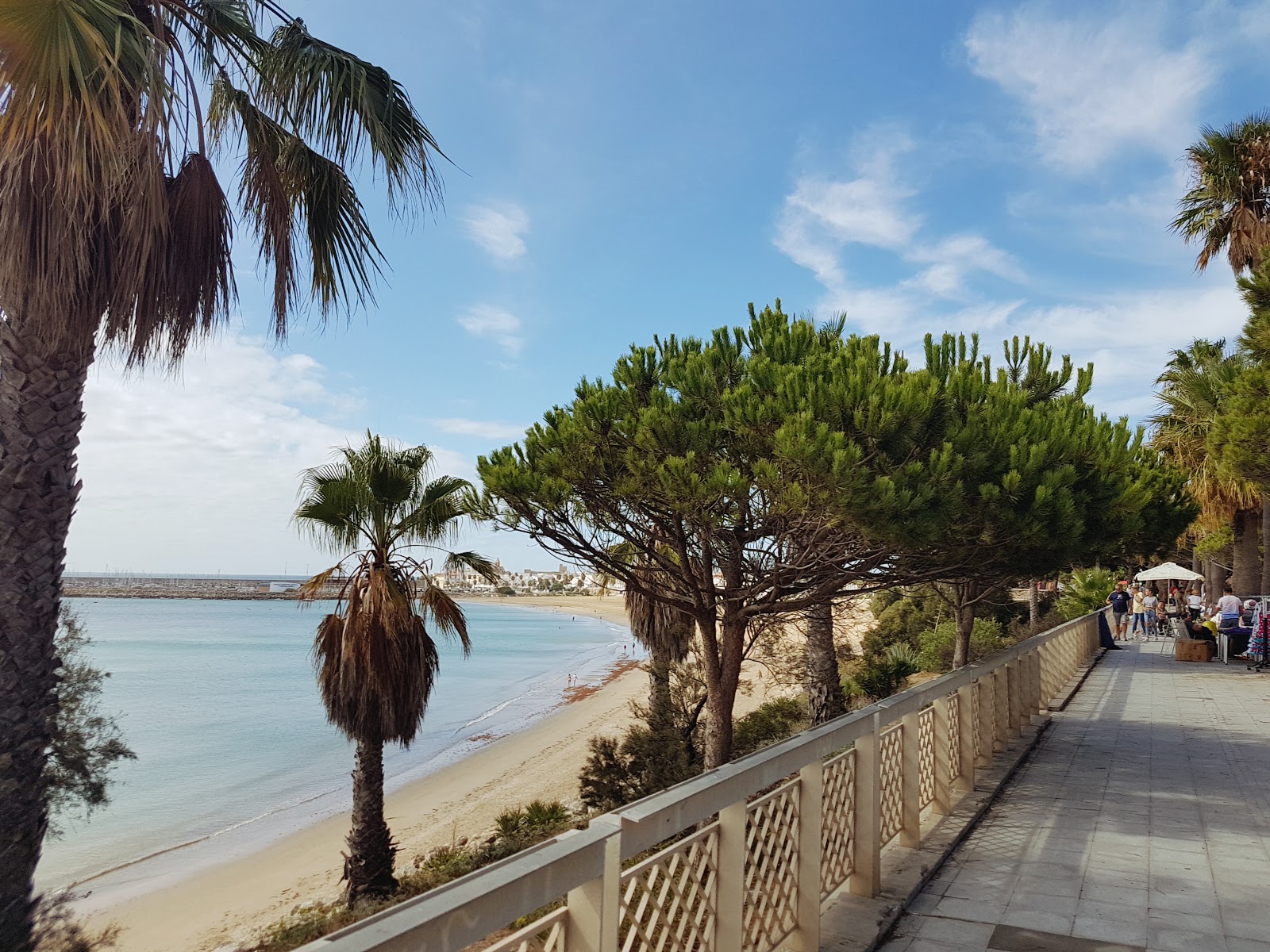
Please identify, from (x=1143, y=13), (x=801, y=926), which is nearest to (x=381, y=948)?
(x=801, y=926)

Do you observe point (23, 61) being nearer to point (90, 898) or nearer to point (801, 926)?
Result: point (801, 926)

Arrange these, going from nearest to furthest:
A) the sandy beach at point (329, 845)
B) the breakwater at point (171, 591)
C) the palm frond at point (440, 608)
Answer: the palm frond at point (440, 608) → the sandy beach at point (329, 845) → the breakwater at point (171, 591)

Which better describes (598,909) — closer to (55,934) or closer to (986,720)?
(986,720)

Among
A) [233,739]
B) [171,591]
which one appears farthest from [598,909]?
[171,591]

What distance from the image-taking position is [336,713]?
11.1 m

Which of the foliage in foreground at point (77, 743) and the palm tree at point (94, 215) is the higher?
the palm tree at point (94, 215)

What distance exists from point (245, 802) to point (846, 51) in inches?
923

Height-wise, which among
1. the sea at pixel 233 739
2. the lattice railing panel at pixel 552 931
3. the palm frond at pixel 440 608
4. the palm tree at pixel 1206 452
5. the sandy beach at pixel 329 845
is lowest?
the sea at pixel 233 739

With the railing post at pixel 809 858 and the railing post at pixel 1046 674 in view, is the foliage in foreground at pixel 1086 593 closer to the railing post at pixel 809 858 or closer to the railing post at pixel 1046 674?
the railing post at pixel 1046 674

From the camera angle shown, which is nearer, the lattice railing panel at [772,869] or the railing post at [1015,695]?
the lattice railing panel at [772,869]

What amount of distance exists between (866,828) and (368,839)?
9.15m

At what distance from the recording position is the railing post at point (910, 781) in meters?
5.44

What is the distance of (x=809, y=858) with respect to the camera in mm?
3830

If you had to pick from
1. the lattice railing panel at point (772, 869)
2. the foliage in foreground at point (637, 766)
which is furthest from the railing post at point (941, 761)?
the foliage in foreground at point (637, 766)
